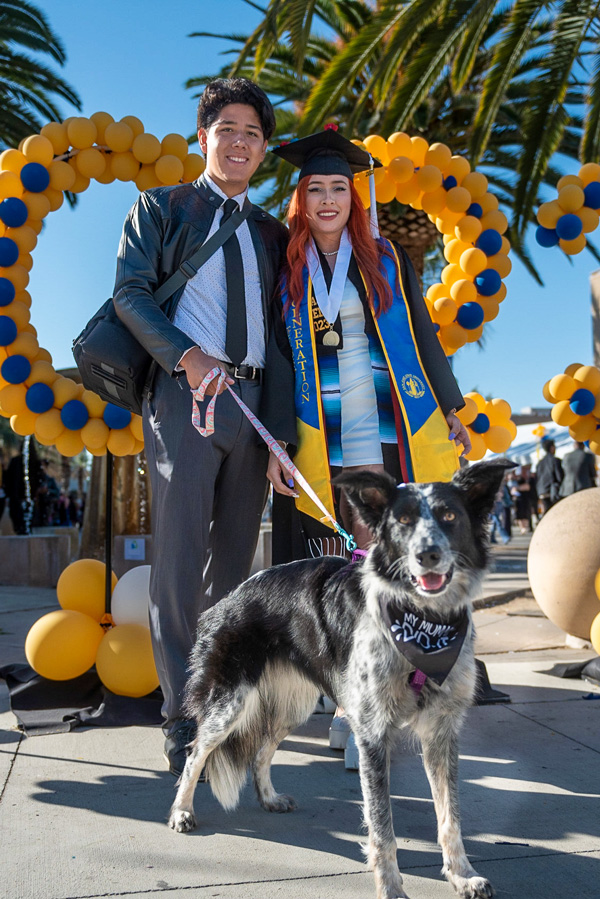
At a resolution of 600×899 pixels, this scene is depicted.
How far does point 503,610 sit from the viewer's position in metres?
7.62

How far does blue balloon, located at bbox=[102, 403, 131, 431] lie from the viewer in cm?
414

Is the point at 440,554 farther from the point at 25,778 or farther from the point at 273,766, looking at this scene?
the point at 25,778

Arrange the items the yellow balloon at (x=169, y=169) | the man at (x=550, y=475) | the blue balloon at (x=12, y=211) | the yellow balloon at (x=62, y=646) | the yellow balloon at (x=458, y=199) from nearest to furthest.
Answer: the yellow balloon at (x=62, y=646) < the blue balloon at (x=12, y=211) < the yellow balloon at (x=169, y=169) < the yellow balloon at (x=458, y=199) < the man at (x=550, y=475)

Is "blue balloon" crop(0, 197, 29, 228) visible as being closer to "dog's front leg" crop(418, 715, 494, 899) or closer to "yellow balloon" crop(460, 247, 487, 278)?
"yellow balloon" crop(460, 247, 487, 278)

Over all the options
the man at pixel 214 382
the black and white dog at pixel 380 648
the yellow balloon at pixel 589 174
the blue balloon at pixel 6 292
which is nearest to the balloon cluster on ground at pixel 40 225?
the blue balloon at pixel 6 292

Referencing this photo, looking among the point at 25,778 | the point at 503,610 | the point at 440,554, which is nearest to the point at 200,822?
the point at 25,778

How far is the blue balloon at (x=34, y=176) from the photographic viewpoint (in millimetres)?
4336

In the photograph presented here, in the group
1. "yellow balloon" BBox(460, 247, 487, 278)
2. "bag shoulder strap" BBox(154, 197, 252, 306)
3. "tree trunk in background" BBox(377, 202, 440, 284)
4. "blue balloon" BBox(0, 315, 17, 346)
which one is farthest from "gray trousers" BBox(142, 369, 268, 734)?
"tree trunk in background" BBox(377, 202, 440, 284)

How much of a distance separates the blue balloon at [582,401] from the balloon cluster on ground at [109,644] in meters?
3.10

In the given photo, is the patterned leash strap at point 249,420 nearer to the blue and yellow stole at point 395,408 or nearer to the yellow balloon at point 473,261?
the blue and yellow stole at point 395,408

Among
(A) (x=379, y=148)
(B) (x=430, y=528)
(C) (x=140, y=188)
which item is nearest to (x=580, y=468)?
(A) (x=379, y=148)

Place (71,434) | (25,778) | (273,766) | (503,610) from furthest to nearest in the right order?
(503,610) → (71,434) → (273,766) → (25,778)

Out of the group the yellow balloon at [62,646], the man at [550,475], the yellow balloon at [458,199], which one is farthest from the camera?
the man at [550,475]

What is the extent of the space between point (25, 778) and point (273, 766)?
103 cm
